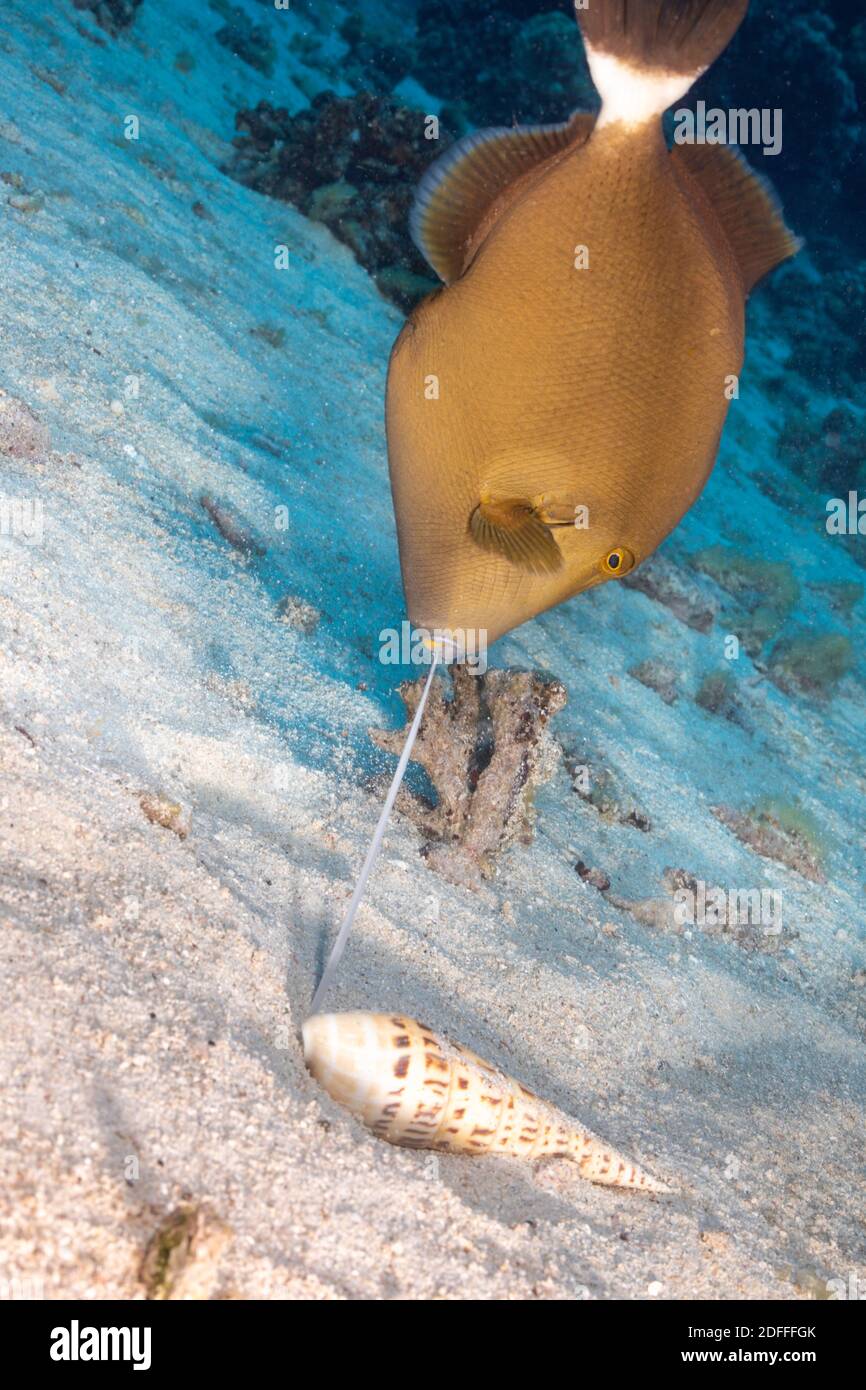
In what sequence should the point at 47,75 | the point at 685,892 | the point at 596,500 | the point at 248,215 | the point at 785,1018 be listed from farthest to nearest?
the point at 248,215 → the point at 47,75 → the point at 685,892 → the point at 785,1018 → the point at 596,500

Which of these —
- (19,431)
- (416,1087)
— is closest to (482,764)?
(416,1087)

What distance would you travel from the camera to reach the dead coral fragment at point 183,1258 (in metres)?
1.58

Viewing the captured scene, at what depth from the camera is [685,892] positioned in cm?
493

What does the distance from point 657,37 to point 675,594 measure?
23.6 feet

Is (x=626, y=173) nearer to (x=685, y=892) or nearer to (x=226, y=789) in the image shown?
(x=226, y=789)

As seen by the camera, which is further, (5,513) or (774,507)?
(774,507)

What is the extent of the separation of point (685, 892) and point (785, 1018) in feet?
2.69

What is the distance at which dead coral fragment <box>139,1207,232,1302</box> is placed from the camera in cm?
158

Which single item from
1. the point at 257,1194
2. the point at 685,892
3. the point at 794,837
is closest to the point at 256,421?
the point at 685,892

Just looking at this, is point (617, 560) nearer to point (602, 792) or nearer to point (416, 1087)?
point (416, 1087)

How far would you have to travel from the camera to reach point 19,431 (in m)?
4.09

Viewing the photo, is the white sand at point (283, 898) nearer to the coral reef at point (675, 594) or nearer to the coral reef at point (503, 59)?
the coral reef at point (675, 594)

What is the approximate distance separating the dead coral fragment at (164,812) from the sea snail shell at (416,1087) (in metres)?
0.93

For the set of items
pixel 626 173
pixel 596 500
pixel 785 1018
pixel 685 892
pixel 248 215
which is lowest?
pixel 785 1018
